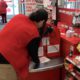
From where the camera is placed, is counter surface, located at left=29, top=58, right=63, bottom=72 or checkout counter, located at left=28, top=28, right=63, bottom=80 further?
checkout counter, located at left=28, top=28, right=63, bottom=80

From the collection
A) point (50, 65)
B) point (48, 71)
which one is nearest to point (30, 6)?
point (48, 71)

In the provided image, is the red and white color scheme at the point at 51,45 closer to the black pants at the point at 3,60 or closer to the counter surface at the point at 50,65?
the counter surface at the point at 50,65

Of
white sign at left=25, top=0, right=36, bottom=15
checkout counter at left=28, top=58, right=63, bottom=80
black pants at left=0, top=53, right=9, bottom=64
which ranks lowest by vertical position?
checkout counter at left=28, top=58, right=63, bottom=80

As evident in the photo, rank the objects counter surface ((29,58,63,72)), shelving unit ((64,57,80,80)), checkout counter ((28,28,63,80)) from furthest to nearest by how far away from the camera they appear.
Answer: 1. checkout counter ((28,28,63,80))
2. counter surface ((29,58,63,72))
3. shelving unit ((64,57,80,80))

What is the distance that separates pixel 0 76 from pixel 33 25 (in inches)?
29.6

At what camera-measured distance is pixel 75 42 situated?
2.40 meters

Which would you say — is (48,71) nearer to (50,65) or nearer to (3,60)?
(50,65)

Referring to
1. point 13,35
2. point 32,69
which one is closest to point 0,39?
point 13,35

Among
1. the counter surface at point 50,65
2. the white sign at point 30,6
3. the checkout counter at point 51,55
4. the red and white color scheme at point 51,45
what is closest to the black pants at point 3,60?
the counter surface at point 50,65

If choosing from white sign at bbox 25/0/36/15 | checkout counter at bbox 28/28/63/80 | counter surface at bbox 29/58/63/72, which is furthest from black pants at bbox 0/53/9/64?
white sign at bbox 25/0/36/15

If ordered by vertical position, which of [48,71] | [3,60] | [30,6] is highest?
[30,6]

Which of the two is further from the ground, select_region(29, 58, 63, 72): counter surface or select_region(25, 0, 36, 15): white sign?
select_region(25, 0, 36, 15): white sign

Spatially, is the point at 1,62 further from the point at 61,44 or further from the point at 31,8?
the point at 31,8

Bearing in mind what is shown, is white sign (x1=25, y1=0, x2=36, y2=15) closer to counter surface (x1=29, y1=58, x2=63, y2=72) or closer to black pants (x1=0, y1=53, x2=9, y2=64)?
counter surface (x1=29, y1=58, x2=63, y2=72)
